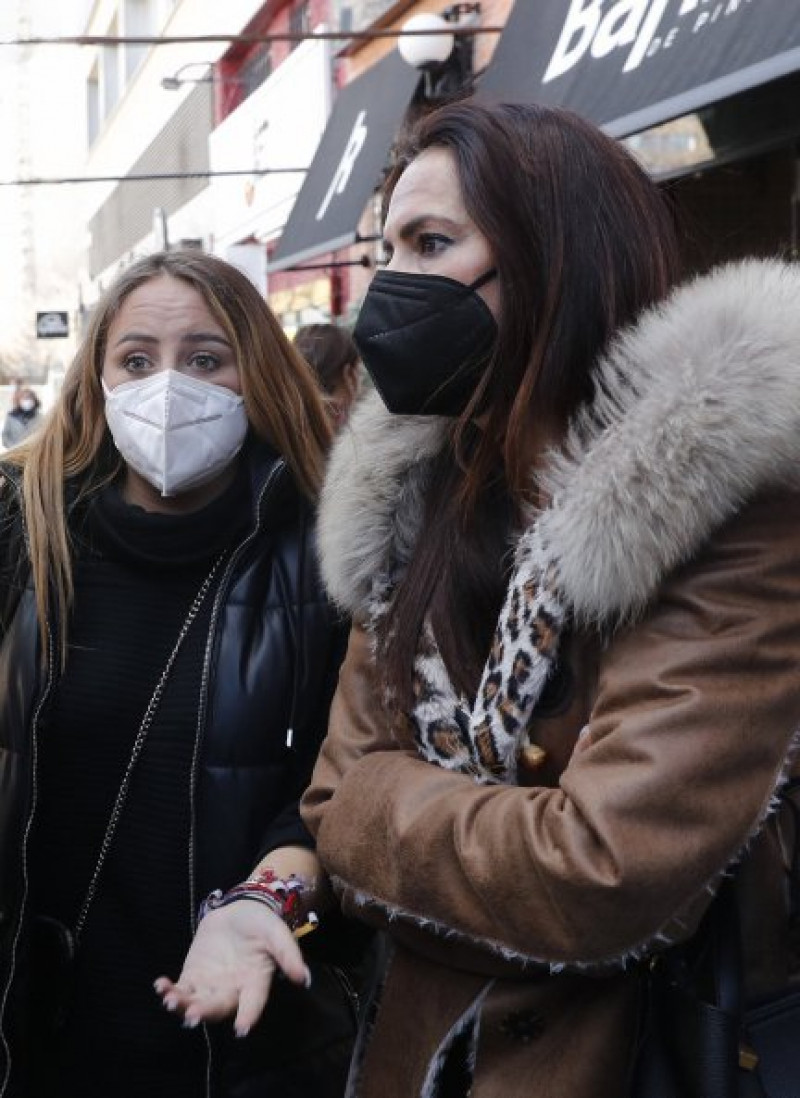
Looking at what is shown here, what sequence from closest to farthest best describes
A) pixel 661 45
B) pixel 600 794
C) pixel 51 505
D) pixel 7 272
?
pixel 600 794, pixel 51 505, pixel 661 45, pixel 7 272

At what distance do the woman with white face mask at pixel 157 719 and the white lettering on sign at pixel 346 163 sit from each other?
23.3ft

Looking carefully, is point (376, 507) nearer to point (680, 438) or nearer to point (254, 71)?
point (680, 438)

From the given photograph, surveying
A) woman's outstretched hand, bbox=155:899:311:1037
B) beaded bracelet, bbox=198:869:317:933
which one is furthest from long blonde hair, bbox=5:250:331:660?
woman's outstretched hand, bbox=155:899:311:1037

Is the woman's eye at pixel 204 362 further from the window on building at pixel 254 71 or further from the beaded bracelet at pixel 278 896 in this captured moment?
the window on building at pixel 254 71

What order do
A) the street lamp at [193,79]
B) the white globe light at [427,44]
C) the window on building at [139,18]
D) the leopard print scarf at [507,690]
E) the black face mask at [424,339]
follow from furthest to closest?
the window on building at [139,18] → the street lamp at [193,79] → the white globe light at [427,44] → the black face mask at [424,339] → the leopard print scarf at [507,690]

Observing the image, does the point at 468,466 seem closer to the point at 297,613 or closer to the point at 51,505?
the point at 297,613

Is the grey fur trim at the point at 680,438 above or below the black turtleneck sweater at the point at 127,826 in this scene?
above

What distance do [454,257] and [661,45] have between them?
335cm

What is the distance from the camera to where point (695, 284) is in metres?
1.68

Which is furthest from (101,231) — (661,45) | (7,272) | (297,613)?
(297,613)

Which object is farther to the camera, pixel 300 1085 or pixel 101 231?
pixel 101 231

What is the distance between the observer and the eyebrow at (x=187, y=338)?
2.68 metres

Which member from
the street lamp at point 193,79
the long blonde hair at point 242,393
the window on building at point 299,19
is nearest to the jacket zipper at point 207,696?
the long blonde hair at point 242,393

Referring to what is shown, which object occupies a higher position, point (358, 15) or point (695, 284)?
point (358, 15)
